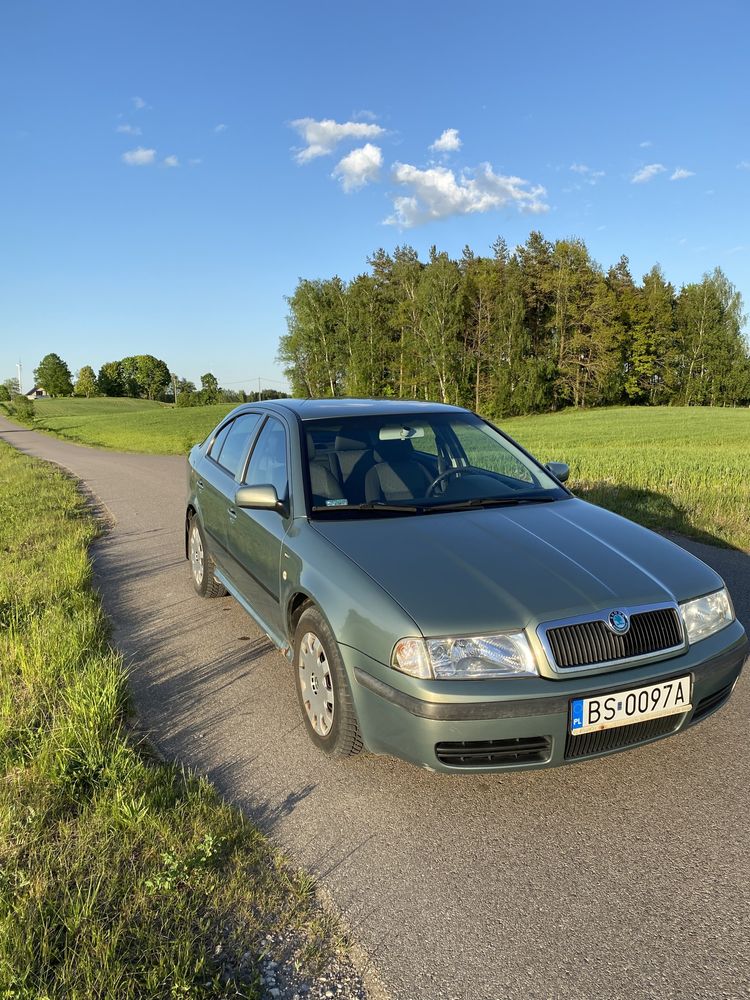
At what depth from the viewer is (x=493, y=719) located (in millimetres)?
2523

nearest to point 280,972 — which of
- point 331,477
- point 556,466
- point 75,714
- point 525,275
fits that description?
point 75,714

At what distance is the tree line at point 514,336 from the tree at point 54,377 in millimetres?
67829

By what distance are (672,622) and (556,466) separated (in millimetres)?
1955

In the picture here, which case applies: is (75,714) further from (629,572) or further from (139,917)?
(629,572)

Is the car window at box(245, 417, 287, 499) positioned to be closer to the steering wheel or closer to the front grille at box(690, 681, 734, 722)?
the steering wheel

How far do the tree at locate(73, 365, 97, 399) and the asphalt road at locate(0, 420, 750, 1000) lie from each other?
126 meters

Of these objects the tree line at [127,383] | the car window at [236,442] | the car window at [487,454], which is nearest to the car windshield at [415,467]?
the car window at [487,454]

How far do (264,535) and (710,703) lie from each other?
7.64 ft

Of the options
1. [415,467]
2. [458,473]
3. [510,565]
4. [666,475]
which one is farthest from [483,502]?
[666,475]

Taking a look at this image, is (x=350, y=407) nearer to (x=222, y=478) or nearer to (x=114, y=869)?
(x=222, y=478)

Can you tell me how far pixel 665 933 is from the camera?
2127 millimetres

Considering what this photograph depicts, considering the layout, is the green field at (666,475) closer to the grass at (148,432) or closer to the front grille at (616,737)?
the grass at (148,432)

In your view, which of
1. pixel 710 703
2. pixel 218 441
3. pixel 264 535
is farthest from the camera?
pixel 218 441

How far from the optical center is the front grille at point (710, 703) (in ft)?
9.41
